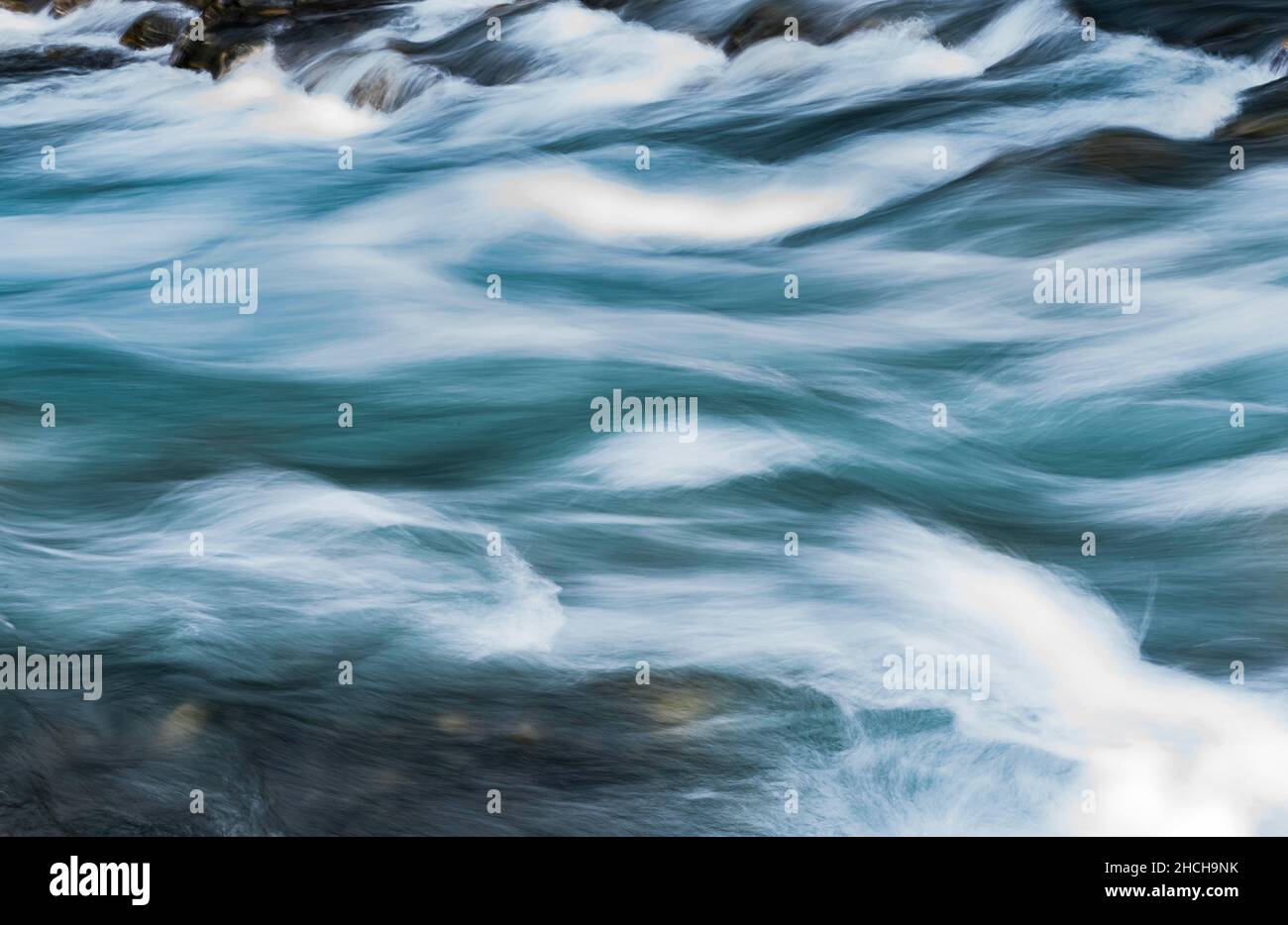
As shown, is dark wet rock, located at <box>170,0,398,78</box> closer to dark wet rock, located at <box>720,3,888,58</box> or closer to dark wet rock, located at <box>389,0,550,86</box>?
dark wet rock, located at <box>389,0,550,86</box>

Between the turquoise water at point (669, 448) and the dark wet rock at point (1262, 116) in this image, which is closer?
the turquoise water at point (669, 448)

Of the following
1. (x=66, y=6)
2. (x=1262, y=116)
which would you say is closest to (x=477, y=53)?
(x=66, y=6)

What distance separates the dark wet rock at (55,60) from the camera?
41.4 ft

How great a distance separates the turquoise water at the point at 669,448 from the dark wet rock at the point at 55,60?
143 centimetres

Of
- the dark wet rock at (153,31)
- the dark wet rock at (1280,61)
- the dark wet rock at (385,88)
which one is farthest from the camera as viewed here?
the dark wet rock at (153,31)

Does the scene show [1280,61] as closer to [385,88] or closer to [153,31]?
[385,88]

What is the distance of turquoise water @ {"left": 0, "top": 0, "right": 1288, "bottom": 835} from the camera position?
198 inches

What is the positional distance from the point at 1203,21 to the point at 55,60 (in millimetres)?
9138

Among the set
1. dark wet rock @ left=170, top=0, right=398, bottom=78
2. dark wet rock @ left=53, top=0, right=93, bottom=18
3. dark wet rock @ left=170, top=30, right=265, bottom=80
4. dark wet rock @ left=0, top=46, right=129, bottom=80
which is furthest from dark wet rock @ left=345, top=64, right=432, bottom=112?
dark wet rock @ left=53, top=0, right=93, bottom=18

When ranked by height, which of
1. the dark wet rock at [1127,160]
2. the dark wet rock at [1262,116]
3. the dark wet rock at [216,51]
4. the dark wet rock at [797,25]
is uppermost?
the dark wet rock at [216,51]

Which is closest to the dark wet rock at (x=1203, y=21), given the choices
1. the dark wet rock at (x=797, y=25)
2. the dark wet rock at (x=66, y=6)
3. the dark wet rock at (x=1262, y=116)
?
the dark wet rock at (x=1262, y=116)

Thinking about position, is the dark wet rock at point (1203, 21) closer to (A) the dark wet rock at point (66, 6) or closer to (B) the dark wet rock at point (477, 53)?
(B) the dark wet rock at point (477, 53)
